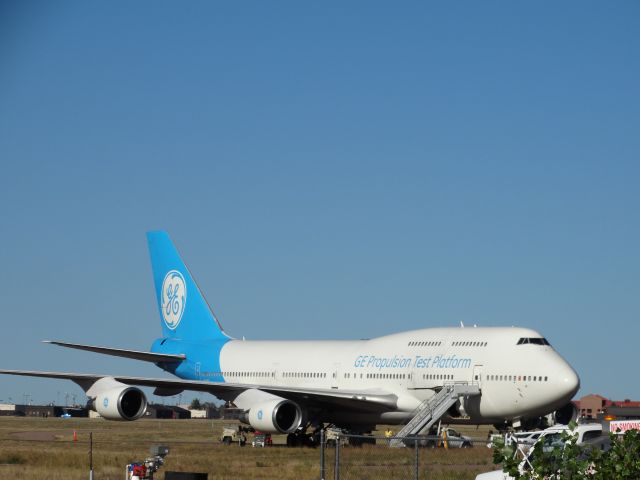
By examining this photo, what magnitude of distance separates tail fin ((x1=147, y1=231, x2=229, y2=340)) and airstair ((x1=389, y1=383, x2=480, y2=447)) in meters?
15.2

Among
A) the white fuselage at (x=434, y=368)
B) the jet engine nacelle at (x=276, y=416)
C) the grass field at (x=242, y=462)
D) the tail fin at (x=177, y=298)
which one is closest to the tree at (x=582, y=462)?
the grass field at (x=242, y=462)

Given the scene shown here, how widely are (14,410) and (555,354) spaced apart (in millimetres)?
107252

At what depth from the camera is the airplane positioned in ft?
127

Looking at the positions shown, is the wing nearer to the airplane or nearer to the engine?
the airplane

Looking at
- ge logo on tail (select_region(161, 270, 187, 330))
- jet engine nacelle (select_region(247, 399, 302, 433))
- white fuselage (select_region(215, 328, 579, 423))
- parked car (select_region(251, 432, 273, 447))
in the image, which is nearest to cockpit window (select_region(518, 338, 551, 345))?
white fuselage (select_region(215, 328, 579, 423))

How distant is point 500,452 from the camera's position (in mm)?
13578

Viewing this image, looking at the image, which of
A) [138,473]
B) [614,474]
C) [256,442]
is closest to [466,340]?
[256,442]

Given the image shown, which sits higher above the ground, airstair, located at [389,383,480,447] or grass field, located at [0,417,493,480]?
airstair, located at [389,383,480,447]

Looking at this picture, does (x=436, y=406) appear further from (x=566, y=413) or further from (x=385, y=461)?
(x=566, y=413)

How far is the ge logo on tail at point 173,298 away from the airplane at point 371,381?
14.7 feet

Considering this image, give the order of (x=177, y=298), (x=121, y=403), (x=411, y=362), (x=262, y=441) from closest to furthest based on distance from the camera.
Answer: (x=121, y=403)
(x=411, y=362)
(x=262, y=441)
(x=177, y=298)

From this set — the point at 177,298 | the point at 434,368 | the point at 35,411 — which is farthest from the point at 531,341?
the point at 35,411

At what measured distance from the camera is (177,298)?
54.7 meters

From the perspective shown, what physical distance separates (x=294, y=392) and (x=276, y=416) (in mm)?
1357
